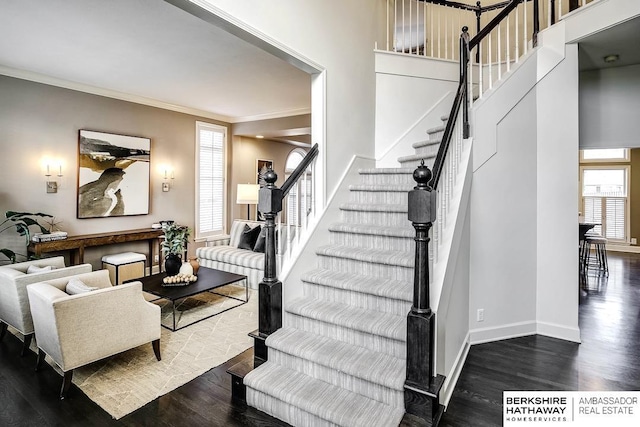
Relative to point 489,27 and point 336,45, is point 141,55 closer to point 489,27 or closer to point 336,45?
point 336,45

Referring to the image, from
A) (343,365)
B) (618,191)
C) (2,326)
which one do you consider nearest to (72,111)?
(2,326)

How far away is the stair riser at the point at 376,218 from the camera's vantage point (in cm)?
316

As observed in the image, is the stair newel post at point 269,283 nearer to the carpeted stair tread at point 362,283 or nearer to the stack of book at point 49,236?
the carpeted stair tread at point 362,283

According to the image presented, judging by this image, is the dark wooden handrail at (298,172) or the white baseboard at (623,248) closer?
the dark wooden handrail at (298,172)

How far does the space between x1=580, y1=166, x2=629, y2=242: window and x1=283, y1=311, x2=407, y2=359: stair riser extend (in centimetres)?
901

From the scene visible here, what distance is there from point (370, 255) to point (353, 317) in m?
0.62

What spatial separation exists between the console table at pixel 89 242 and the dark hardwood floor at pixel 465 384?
1465 mm

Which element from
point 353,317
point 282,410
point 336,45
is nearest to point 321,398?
point 282,410

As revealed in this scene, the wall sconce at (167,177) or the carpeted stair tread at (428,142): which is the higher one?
the carpeted stair tread at (428,142)

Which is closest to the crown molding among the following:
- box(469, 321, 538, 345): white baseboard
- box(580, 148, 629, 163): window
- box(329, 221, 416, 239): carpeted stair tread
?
box(329, 221, 416, 239): carpeted stair tread

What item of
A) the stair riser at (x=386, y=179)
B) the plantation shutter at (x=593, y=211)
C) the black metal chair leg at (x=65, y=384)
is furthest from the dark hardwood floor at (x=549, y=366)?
the plantation shutter at (x=593, y=211)

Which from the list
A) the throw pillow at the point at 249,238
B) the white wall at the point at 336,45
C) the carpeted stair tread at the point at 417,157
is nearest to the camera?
the white wall at the point at 336,45

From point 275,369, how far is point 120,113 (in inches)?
205

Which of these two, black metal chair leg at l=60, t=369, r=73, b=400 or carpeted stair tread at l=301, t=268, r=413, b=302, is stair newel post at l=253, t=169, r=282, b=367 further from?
black metal chair leg at l=60, t=369, r=73, b=400
